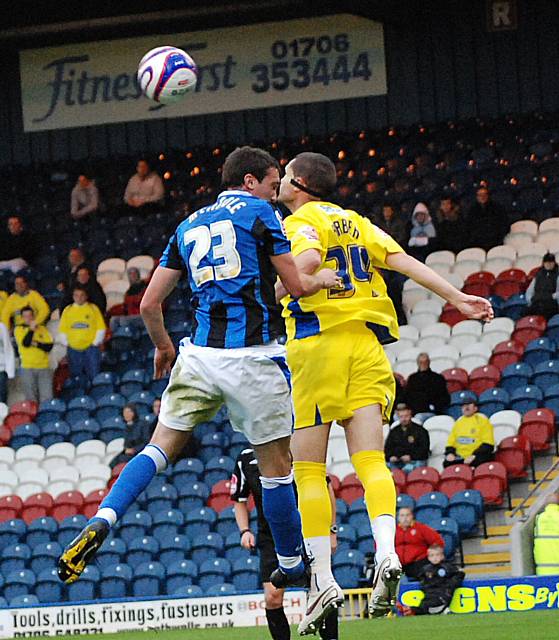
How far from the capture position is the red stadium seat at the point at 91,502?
15.8 meters

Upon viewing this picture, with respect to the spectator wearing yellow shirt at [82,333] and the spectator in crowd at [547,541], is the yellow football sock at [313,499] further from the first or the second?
the spectator wearing yellow shirt at [82,333]

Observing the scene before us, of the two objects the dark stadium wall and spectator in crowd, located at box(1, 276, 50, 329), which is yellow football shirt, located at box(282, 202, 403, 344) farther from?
the dark stadium wall

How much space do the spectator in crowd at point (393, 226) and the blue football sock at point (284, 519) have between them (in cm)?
1205

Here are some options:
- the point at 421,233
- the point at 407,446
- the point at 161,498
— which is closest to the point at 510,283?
the point at 421,233

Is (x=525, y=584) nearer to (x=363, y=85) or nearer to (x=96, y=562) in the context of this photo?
(x=96, y=562)

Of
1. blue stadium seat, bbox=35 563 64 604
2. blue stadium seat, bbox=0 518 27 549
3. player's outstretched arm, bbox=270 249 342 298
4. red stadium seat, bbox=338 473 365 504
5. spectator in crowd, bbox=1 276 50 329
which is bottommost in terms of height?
blue stadium seat, bbox=35 563 64 604

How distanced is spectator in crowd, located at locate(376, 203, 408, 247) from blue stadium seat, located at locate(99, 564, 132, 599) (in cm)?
605

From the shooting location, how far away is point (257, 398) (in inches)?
241

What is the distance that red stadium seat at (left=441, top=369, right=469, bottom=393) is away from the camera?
16.1 m

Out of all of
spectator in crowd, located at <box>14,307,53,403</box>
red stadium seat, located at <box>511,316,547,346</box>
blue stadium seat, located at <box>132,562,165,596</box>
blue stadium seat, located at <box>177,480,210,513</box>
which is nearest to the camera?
blue stadium seat, located at <box>132,562,165,596</box>

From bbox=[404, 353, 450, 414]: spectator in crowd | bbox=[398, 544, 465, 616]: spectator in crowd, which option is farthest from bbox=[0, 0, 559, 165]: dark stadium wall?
bbox=[398, 544, 465, 616]: spectator in crowd

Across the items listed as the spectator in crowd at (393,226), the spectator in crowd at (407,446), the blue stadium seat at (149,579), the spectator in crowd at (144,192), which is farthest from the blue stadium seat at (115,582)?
the spectator in crowd at (144,192)

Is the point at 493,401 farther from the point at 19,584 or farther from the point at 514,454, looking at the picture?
the point at 19,584

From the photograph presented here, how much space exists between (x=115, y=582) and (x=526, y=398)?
4839mm
